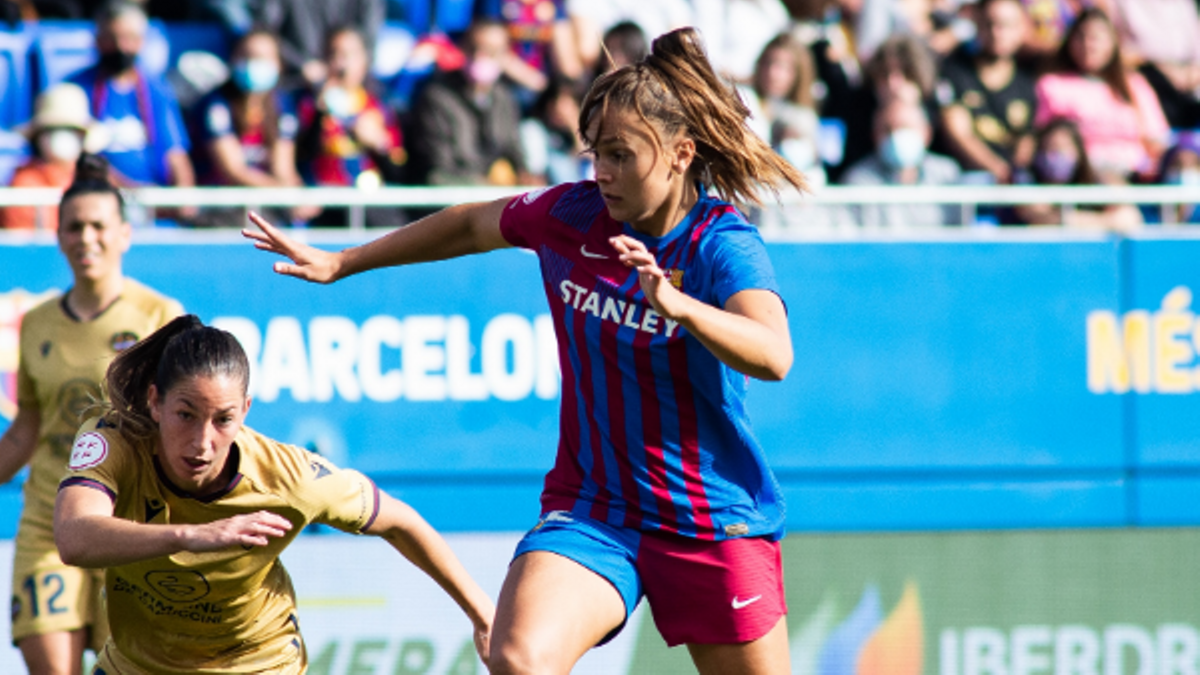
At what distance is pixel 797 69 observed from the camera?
854cm

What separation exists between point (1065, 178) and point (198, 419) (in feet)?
20.5

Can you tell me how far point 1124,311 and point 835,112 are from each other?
7.08 ft

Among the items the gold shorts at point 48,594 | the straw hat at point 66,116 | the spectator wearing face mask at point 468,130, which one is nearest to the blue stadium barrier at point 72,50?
the straw hat at point 66,116

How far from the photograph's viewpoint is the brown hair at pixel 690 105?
370cm

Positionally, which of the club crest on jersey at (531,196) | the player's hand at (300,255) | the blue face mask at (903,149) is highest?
the blue face mask at (903,149)

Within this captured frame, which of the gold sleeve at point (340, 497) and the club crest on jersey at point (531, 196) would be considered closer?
the gold sleeve at point (340, 497)

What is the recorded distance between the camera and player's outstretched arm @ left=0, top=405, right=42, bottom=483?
16.4 ft

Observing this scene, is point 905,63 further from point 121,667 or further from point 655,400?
point 121,667

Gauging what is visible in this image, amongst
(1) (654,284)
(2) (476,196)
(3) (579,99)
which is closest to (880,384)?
(2) (476,196)

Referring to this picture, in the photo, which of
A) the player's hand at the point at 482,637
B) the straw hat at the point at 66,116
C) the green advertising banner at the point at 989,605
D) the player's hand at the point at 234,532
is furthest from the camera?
the straw hat at the point at 66,116

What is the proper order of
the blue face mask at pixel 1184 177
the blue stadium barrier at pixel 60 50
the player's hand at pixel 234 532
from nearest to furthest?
the player's hand at pixel 234 532 < the blue face mask at pixel 1184 177 < the blue stadium barrier at pixel 60 50

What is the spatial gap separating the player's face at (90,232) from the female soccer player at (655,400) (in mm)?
1403

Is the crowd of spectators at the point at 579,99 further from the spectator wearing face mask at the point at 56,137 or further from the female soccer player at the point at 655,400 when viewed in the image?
the female soccer player at the point at 655,400

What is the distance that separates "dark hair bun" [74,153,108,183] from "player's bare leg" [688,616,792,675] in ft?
9.20
